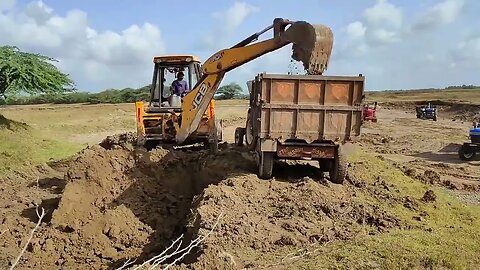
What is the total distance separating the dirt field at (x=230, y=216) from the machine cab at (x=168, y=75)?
210 centimetres

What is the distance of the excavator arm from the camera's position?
31.0 feet

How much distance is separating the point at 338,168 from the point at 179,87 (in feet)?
16.9

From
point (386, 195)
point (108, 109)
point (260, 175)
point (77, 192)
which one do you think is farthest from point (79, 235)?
point (108, 109)

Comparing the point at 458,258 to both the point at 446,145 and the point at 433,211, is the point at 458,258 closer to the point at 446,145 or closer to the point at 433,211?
the point at 433,211

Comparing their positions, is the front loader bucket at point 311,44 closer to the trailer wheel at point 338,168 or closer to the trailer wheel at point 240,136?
the trailer wheel at point 338,168

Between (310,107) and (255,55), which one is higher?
(255,55)

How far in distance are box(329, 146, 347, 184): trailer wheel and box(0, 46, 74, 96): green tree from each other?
15.0 meters

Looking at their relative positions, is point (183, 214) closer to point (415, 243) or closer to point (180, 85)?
point (415, 243)

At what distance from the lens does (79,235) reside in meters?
9.23

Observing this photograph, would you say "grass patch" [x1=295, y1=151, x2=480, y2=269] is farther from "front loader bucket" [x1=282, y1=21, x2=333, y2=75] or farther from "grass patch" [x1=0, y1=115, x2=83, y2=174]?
"grass patch" [x1=0, y1=115, x2=83, y2=174]

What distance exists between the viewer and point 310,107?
989 cm

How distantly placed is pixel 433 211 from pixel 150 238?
5038 millimetres

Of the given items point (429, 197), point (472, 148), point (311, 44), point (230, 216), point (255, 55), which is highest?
point (311, 44)

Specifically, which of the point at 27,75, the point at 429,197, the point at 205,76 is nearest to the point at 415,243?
the point at 429,197
